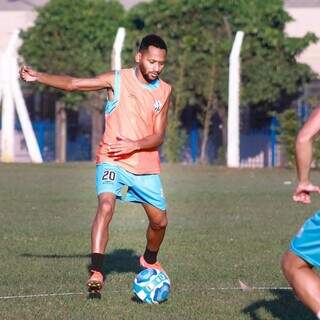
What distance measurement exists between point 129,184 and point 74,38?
26510 millimetres

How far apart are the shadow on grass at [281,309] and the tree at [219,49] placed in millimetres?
24483

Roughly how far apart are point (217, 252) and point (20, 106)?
2133 centimetres

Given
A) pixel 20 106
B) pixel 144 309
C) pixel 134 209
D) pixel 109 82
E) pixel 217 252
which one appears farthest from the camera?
pixel 20 106

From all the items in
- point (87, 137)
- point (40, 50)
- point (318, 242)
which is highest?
point (318, 242)

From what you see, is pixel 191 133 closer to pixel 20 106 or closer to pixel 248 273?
pixel 20 106

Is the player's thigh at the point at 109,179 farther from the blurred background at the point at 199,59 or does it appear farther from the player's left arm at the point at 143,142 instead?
the blurred background at the point at 199,59

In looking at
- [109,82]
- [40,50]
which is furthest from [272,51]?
[109,82]

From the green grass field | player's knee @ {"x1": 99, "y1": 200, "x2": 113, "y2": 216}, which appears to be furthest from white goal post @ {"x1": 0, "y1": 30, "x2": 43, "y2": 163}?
player's knee @ {"x1": 99, "y1": 200, "x2": 113, "y2": 216}

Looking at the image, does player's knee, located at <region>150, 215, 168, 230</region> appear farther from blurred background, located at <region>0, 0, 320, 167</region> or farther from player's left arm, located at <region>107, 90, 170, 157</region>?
blurred background, located at <region>0, 0, 320, 167</region>

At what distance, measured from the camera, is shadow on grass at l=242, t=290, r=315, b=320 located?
9.29m

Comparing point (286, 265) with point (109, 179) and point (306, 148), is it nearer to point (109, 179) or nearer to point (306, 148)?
point (306, 148)

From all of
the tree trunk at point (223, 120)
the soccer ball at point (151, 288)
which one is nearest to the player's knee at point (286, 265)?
the soccer ball at point (151, 288)

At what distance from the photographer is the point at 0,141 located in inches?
1438

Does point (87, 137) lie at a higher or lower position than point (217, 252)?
lower
